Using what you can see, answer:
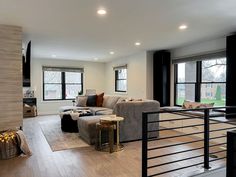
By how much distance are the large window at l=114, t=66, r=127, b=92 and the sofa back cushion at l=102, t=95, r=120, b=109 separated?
1304 millimetres

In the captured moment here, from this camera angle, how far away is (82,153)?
148 inches

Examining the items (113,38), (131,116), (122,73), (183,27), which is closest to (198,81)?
(183,27)

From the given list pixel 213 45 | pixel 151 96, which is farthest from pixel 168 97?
pixel 213 45

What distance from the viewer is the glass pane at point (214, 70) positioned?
505 cm

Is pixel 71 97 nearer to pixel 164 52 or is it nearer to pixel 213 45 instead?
pixel 164 52

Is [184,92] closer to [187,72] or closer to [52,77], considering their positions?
[187,72]

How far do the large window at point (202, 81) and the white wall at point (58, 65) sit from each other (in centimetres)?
427

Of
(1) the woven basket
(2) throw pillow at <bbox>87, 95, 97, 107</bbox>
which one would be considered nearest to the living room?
(1) the woven basket

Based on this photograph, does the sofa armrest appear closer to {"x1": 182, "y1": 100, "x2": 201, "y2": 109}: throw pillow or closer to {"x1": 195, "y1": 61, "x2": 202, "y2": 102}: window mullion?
{"x1": 182, "y1": 100, "x2": 201, "y2": 109}: throw pillow

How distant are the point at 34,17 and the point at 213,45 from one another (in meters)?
4.08

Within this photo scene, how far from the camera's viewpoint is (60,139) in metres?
4.68

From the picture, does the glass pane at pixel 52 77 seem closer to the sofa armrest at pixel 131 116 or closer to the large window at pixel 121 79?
the large window at pixel 121 79

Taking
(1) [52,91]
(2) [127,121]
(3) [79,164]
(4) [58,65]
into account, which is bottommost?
(3) [79,164]

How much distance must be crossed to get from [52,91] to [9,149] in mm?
5513
